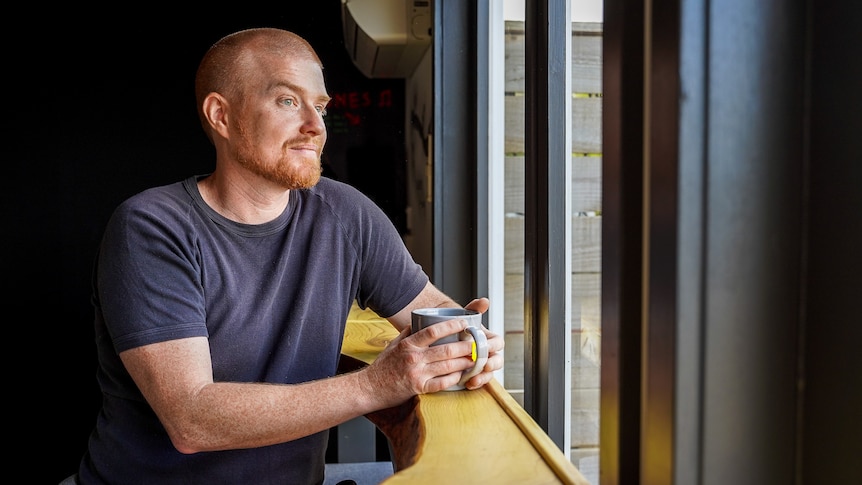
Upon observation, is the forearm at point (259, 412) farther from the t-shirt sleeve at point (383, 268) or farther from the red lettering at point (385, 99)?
the red lettering at point (385, 99)

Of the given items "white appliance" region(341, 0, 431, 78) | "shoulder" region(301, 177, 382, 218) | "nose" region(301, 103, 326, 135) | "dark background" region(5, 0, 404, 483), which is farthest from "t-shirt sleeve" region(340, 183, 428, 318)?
"dark background" region(5, 0, 404, 483)

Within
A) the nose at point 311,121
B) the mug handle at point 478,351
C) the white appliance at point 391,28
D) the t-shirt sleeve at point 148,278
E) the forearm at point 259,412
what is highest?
the white appliance at point 391,28

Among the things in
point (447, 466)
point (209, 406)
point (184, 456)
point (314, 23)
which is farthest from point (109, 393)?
point (314, 23)

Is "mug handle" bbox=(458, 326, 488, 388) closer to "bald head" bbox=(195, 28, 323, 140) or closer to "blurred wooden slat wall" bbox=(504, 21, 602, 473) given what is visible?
"blurred wooden slat wall" bbox=(504, 21, 602, 473)

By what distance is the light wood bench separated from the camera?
2.66 feet

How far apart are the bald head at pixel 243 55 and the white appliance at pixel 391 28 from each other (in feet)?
3.66

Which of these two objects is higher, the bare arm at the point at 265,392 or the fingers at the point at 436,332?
the fingers at the point at 436,332

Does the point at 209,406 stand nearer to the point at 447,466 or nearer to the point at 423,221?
the point at 447,466

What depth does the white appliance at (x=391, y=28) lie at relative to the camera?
8.34 ft

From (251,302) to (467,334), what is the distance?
42 centimetres

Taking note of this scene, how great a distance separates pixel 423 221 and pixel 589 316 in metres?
1.26

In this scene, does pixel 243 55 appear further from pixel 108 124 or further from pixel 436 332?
pixel 108 124

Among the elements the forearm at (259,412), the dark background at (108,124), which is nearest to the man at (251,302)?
→ the forearm at (259,412)

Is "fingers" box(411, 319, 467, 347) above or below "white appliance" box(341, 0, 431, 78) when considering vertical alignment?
below
